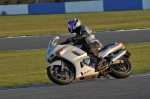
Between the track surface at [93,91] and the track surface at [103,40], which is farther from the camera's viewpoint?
the track surface at [103,40]

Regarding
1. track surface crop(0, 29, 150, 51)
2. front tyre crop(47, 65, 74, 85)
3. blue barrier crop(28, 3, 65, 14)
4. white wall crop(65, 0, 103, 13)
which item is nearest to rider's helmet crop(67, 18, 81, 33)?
front tyre crop(47, 65, 74, 85)

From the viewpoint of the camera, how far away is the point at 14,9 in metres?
44.1

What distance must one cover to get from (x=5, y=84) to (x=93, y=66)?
6.52 ft

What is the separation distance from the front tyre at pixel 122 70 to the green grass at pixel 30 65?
1.34m

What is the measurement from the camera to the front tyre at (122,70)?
9.46 meters

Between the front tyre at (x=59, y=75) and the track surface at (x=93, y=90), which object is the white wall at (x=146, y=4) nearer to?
the track surface at (x=93, y=90)

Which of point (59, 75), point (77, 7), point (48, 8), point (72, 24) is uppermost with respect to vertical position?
point (72, 24)

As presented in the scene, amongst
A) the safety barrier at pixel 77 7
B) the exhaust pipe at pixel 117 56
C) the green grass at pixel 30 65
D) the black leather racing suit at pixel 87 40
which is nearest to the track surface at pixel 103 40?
the green grass at pixel 30 65

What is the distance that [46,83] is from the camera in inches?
388

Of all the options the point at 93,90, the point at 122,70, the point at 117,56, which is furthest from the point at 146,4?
the point at 93,90

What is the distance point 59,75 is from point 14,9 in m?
35.8

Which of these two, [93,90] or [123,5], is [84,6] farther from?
[93,90]

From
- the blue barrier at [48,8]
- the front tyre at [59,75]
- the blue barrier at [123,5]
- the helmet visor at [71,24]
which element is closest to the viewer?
the front tyre at [59,75]

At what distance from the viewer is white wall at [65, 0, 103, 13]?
140ft
